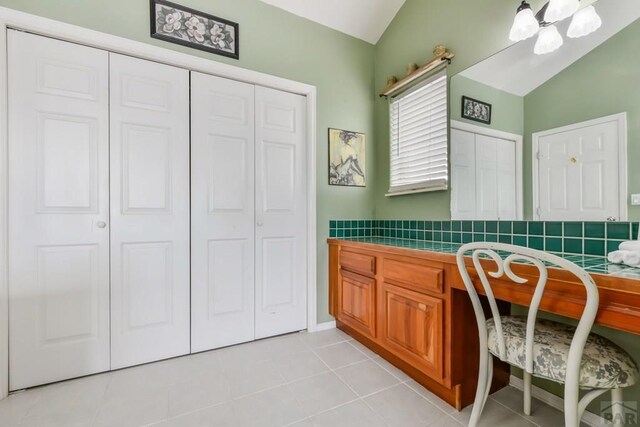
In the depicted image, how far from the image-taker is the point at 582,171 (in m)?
1.33

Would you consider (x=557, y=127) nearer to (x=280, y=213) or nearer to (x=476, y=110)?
(x=476, y=110)

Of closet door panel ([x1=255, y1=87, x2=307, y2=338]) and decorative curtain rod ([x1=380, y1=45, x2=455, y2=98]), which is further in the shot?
closet door panel ([x1=255, y1=87, x2=307, y2=338])

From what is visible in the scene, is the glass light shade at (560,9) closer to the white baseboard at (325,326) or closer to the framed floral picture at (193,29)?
the framed floral picture at (193,29)

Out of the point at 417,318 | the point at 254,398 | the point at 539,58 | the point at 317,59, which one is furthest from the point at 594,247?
the point at 317,59

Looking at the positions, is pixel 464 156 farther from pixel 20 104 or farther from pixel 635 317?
pixel 20 104

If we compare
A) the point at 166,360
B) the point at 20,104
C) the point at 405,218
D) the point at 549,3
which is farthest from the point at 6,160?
the point at 549,3

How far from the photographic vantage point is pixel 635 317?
2.79ft

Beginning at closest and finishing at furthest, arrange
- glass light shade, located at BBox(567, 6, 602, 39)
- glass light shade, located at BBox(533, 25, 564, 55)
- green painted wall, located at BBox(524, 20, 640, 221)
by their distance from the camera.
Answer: green painted wall, located at BBox(524, 20, 640, 221)
glass light shade, located at BBox(567, 6, 602, 39)
glass light shade, located at BBox(533, 25, 564, 55)

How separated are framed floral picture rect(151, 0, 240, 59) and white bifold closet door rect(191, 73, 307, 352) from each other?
0.22 metres

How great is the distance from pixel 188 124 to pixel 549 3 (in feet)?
7.34

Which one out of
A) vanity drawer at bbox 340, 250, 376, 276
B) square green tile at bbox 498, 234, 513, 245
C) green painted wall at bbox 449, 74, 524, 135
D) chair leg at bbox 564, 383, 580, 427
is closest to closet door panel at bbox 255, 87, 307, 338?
vanity drawer at bbox 340, 250, 376, 276

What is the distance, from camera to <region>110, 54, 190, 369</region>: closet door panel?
1832 millimetres

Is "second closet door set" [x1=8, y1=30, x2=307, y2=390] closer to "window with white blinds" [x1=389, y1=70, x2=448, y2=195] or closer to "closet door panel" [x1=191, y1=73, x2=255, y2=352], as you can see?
"closet door panel" [x1=191, y1=73, x2=255, y2=352]

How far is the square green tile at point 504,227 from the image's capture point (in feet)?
5.47
